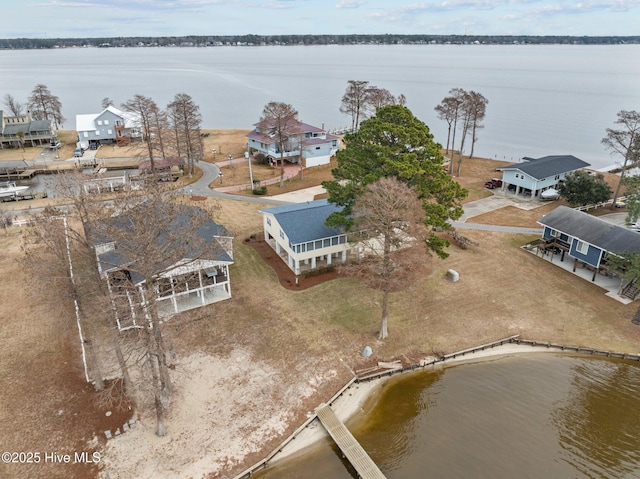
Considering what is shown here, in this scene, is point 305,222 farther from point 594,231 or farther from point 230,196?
point 594,231

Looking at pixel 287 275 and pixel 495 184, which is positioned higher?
pixel 495 184

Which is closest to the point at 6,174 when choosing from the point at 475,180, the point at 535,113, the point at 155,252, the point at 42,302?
the point at 42,302

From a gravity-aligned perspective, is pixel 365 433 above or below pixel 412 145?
below

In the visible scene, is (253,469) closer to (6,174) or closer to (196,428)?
(196,428)

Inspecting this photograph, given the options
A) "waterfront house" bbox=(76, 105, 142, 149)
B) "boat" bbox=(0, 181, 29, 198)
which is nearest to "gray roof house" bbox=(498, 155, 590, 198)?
"waterfront house" bbox=(76, 105, 142, 149)

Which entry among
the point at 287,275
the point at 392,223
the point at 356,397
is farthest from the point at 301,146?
the point at 356,397

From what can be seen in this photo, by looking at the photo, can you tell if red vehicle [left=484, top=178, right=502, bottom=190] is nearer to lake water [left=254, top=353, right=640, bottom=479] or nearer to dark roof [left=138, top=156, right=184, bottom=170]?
lake water [left=254, top=353, right=640, bottom=479]
